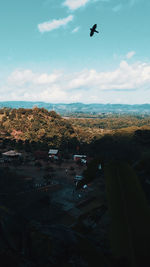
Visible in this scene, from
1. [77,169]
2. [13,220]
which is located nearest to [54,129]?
[77,169]

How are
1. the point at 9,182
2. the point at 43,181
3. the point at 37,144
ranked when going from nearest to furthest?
the point at 9,182 < the point at 43,181 < the point at 37,144

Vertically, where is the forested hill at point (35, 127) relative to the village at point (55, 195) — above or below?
above

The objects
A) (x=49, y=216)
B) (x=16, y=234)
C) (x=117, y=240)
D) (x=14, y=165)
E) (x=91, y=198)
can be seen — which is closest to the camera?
(x=117, y=240)

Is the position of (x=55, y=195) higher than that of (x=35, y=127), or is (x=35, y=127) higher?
(x=35, y=127)

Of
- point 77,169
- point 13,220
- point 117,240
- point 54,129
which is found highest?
point 117,240

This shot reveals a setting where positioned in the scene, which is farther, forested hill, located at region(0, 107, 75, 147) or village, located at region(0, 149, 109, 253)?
forested hill, located at region(0, 107, 75, 147)

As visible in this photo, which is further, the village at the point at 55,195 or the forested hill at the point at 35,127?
the forested hill at the point at 35,127

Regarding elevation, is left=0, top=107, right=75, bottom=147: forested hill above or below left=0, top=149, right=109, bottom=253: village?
above

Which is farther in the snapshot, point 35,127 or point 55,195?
point 35,127

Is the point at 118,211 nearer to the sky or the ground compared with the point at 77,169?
nearer to the sky

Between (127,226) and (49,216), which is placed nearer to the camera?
(127,226)

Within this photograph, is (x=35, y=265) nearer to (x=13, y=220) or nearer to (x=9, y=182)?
(x=13, y=220)
